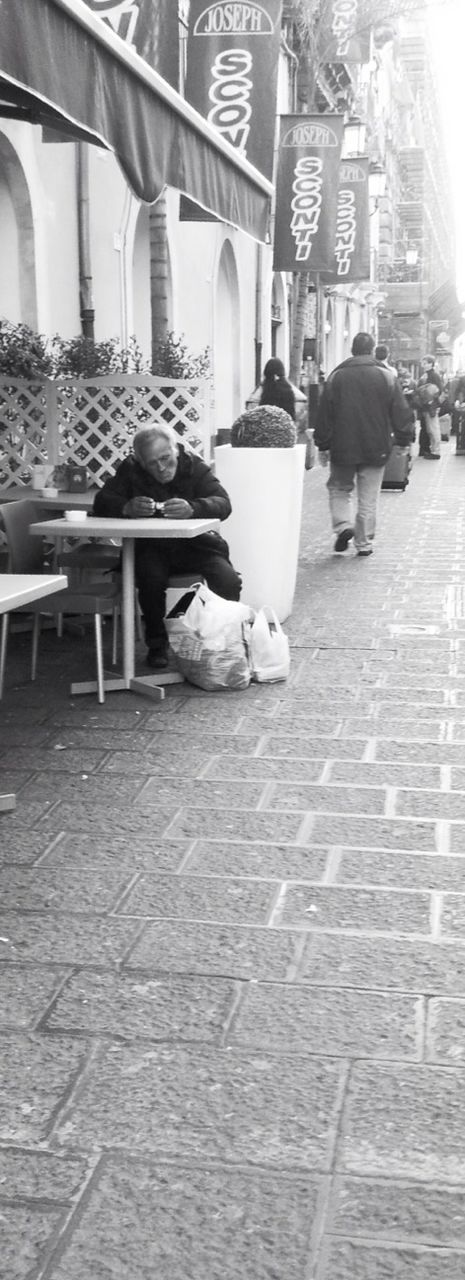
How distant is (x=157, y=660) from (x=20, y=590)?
232 cm

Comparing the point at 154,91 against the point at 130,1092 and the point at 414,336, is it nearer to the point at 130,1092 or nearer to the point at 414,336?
the point at 130,1092

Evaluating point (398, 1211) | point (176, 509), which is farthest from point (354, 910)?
point (176, 509)

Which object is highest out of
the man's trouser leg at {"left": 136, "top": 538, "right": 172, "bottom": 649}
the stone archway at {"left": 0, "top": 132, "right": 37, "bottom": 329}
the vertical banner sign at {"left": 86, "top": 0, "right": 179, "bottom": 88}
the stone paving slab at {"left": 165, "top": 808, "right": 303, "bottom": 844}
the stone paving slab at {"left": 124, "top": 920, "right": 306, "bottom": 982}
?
the vertical banner sign at {"left": 86, "top": 0, "right": 179, "bottom": 88}

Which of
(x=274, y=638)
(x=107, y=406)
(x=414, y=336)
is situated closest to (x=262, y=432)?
(x=107, y=406)

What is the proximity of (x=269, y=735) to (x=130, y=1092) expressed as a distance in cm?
281

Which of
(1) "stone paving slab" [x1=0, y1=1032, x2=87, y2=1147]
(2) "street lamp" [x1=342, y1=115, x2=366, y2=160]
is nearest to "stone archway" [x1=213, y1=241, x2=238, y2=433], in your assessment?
(2) "street lamp" [x1=342, y1=115, x2=366, y2=160]

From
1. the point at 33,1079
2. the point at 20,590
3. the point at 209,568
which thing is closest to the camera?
the point at 33,1079

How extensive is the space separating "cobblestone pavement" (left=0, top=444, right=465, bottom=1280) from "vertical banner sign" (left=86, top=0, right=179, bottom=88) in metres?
6.05

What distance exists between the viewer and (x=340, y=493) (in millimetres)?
10680

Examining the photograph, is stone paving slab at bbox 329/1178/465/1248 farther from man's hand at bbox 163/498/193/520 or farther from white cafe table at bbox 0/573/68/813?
man's hand at bbox 163/498/193/520

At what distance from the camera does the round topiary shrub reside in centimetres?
766

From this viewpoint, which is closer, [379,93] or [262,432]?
[262,432]

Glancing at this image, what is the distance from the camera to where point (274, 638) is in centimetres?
643

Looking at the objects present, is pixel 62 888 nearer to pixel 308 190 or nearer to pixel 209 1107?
pixel 209 1107
